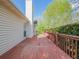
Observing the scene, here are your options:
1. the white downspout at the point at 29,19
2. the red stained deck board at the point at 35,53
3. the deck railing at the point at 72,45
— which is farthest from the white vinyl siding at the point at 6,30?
the white downspout at the point at 29,19

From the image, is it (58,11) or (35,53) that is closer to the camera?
(35,53)

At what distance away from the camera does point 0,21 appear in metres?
6.23

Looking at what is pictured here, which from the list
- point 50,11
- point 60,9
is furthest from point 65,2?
point 50,11

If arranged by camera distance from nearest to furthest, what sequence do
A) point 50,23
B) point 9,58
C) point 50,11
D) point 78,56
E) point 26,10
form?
point 78,56, point 9,58, point 26,10, point 50,11, point 50,23

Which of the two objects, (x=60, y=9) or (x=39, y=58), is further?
(x=60, y=9)

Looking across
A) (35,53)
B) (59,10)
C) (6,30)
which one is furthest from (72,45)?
(59,10)

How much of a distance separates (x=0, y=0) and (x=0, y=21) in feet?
A: 3.14

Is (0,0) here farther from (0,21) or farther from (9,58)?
(9,58)

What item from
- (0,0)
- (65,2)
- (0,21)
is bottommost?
(0,21)

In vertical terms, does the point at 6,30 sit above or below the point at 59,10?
below

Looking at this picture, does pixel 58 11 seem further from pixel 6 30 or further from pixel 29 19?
pixel 6 30

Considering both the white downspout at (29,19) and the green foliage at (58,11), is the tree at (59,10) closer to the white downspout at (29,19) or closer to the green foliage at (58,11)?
the green foliage at (58,11)

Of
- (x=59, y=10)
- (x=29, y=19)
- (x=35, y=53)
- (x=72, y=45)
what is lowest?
(x=35, y=53)

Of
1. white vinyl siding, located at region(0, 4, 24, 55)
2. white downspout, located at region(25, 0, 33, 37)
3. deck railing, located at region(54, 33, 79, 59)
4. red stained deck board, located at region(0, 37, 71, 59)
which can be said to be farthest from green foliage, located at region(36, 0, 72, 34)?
deck railing, located at region(54, 33, 79, 59)
